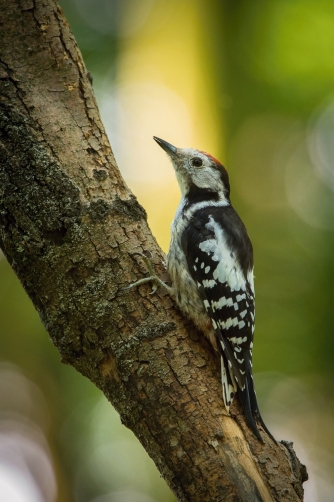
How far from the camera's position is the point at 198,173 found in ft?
13.9

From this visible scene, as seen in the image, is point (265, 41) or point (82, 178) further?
point (265, 41)

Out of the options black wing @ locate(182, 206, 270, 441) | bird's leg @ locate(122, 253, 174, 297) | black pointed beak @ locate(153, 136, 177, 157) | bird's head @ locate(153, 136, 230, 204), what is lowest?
bird's leg @ locate(122, 253, 174, 297)

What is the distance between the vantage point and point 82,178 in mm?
2791

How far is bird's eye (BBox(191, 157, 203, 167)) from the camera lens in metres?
4.25

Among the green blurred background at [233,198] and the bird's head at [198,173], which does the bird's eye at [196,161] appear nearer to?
the bird's head at [198,173]

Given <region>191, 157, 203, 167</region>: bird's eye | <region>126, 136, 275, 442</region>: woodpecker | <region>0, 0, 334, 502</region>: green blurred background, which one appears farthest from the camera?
<region>0, 0, 334, 502</region>: green blurred background

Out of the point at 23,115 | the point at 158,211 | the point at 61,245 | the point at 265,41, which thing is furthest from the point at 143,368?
the point at 265,41

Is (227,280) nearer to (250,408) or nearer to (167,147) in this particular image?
(250,408)

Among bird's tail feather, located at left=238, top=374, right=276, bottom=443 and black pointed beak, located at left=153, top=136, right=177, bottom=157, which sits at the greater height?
black pointed beak, located at left=153, top=136, right=177, bottom=157

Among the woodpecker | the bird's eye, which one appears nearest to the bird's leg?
the woodpecker

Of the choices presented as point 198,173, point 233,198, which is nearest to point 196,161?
point 198,173

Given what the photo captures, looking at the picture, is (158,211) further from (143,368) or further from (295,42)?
(143,368)

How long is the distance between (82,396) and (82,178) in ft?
13.0

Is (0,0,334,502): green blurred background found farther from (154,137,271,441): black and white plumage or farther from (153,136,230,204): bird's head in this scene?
(154,137,271,441): black and white plumage
